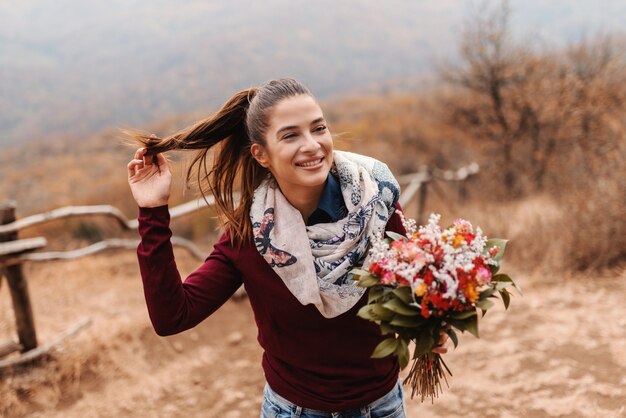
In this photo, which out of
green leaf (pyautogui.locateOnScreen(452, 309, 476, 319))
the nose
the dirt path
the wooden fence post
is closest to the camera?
green leaf (pyautogui.locateOnScreen(452, 309, 476, 319))

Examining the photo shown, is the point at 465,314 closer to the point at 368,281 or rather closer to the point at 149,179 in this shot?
the point at 368,281

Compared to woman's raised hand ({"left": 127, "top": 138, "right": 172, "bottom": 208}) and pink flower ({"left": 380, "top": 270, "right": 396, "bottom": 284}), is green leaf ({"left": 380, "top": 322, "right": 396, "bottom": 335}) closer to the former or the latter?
pink flower ({"left": 380, "top": 270, "right": 396, "bottom": 284})

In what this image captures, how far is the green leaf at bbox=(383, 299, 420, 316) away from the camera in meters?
1.36

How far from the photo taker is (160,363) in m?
4.53

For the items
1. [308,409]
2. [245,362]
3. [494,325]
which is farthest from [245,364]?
[308,409]

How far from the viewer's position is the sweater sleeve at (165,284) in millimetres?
1551

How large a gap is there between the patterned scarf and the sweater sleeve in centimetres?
24

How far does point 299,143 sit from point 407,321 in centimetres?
66

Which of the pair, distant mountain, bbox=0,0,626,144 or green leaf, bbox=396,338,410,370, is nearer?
green leaf, bbox=396,338,410,370

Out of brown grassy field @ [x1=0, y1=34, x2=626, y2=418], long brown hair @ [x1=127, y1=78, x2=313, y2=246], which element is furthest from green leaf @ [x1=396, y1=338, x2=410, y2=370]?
brown grassy field @ [x1=0, y1=34, x2=626, y2=418]

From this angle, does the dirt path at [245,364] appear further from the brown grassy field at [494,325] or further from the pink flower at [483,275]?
the pink flower at [483,275]

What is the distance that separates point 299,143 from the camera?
1.68 m

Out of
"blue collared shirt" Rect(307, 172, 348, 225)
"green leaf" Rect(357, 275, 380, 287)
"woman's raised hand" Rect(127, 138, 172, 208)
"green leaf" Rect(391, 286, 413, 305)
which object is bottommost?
"green leaf" Rect(391, 286, 413, 305)

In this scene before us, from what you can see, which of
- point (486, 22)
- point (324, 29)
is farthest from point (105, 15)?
point (486, 22)
